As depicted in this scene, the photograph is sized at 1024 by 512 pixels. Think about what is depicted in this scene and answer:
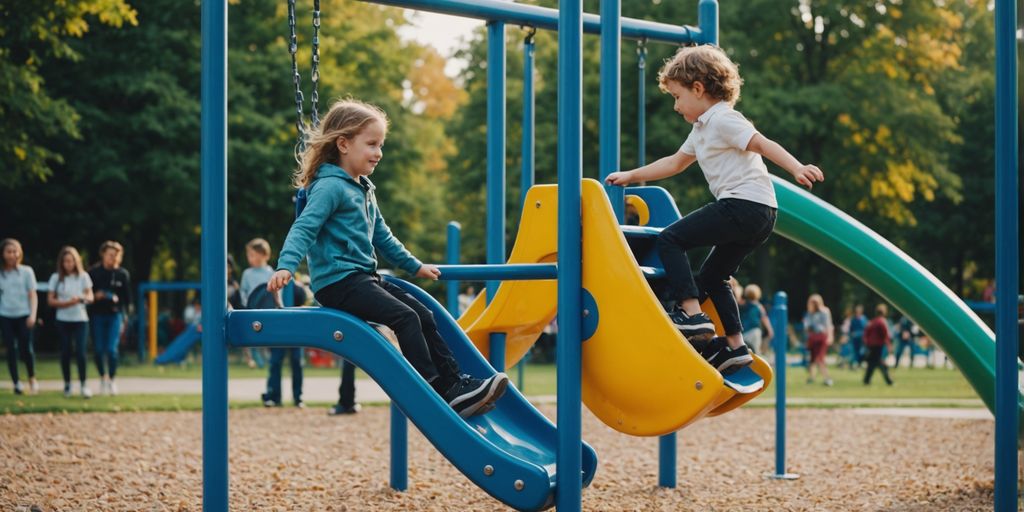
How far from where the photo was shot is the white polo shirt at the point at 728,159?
14.7ft

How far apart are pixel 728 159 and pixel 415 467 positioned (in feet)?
13.2

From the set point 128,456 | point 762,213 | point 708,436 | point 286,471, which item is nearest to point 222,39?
point 762,213

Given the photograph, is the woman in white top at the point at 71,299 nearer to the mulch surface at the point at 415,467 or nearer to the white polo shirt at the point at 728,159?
the mulch surface at the point at 415,467

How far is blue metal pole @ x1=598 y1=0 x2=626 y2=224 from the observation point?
4.43 m

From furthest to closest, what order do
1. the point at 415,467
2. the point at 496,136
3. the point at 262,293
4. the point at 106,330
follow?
the point at 106,330 < the point at 262,293 < the point at 415,467 < the point at 496,136

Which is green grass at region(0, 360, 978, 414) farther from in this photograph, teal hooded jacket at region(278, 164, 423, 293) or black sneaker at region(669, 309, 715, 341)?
teal hooded jacket at region(278, 164, 423, 293)

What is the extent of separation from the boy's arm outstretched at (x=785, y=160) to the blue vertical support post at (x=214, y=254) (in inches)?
82.2

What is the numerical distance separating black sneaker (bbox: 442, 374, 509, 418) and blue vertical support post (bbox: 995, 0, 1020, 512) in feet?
6.73

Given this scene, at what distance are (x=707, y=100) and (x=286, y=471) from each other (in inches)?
166

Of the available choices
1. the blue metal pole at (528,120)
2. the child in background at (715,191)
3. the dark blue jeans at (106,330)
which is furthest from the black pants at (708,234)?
the dark blue jeans at (106,330)

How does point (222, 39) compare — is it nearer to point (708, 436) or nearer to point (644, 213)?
point (644, 213)

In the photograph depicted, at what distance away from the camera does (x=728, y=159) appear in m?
4.57

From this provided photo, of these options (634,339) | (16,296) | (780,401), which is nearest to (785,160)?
(634,339)

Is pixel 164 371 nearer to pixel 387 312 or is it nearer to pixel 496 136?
pixel 496 136
